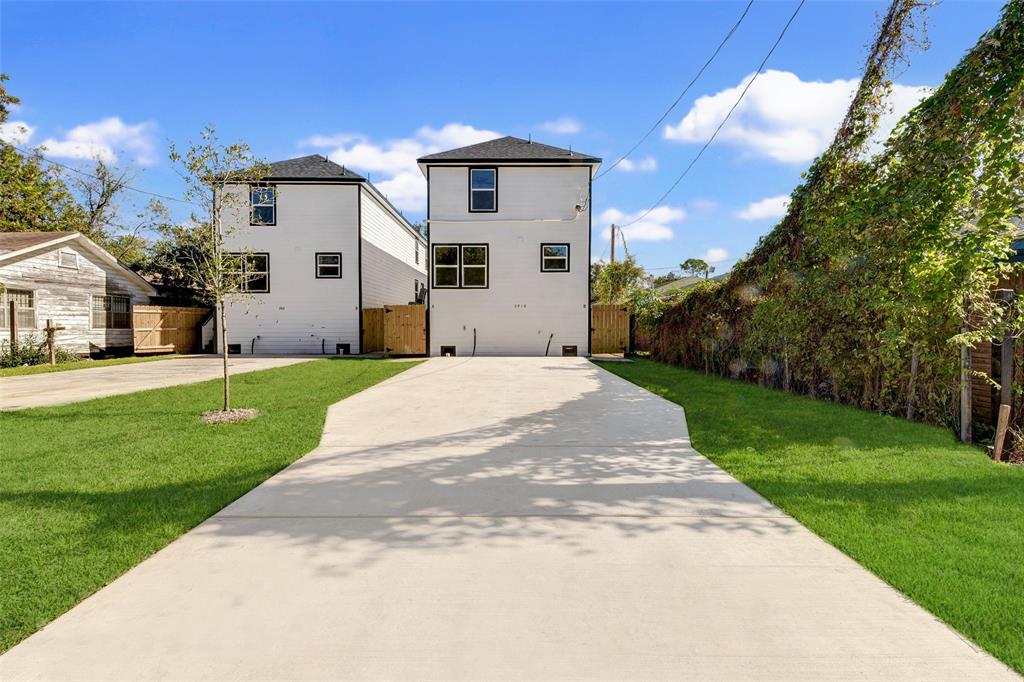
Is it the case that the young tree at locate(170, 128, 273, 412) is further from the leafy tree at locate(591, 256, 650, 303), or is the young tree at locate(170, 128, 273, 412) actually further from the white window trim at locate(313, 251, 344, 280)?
the leafy tree at locate(591, 256, 650, 303)

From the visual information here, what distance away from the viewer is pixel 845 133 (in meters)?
7.87

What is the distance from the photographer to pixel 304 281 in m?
19.7

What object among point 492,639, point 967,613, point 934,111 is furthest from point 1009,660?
point 934,111

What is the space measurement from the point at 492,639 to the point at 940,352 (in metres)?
6.55

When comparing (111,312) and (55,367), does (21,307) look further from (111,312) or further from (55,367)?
(111,312)

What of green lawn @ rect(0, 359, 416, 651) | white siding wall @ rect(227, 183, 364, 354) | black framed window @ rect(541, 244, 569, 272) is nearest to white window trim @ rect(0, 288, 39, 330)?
white siding wall @ rect(227, 183, 364, 354)

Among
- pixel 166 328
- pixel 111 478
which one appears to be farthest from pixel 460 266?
pixel 111 478

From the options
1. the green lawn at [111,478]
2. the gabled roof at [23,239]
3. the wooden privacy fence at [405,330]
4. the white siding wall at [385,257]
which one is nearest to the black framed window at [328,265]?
the white siding wall at [385,257]

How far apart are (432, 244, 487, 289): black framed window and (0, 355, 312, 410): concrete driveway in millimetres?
6889

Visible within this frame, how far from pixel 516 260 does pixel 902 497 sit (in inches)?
611

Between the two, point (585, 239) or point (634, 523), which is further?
point (585, 239)

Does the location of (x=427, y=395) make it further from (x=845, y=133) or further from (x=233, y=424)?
(x=845, y=133)

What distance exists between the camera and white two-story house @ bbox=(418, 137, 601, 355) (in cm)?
1847

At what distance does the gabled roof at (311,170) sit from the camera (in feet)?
63.4
